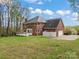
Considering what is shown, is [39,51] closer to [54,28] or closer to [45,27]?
[54,28]

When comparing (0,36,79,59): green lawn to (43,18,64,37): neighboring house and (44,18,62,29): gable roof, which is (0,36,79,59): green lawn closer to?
(43,18,64,37): neighboring house

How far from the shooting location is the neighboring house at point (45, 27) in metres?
54.6

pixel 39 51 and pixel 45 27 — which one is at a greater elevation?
pixel 45 27

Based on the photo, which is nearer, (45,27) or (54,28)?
(54,28)

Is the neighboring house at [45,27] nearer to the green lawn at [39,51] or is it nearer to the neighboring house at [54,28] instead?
the neighboring house at [54,28]

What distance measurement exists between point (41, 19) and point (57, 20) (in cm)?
516

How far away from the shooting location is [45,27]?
56.8 meters

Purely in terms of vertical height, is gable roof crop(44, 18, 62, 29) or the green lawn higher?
gable roof crop(44, 18, 62, 29)

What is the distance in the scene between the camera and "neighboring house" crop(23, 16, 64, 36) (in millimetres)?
54612

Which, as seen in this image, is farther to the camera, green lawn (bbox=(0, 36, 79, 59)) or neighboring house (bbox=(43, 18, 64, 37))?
neighboring house (bbox=(43, 18, 64, 37))

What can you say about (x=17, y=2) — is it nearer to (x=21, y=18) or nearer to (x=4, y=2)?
(x=4, y=2)

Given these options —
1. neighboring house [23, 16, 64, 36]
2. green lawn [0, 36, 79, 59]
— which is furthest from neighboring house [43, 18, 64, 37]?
green lawn [0, 36, 79, 59]

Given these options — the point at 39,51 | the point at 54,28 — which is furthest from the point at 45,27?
→ the point at 39,51

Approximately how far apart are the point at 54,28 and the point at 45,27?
3.67 m
